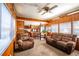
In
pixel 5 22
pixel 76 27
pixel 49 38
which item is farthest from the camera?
pixel 49 38

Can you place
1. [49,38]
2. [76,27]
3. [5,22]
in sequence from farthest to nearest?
1. [49,38]
2. [76,27]
3. [5,22]

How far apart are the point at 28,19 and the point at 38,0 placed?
5.62m

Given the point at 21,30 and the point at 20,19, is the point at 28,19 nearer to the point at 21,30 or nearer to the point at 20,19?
the point at 20,19

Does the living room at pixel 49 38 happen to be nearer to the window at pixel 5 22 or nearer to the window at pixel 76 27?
the window at pixel 76 27

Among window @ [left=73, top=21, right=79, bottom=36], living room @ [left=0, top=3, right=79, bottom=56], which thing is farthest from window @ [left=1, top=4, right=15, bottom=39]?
window @ [left=73, top=21, right=79, bottom=36]

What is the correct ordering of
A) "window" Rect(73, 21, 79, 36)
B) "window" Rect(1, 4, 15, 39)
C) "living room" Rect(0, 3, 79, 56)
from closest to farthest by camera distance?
"window" Rect(1, 4, 15, 39), "living room" Rect(0, 3, 79, 56), "window" Rect(73, 21, 79, 36)

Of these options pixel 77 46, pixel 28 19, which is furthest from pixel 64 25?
pixel 28 19

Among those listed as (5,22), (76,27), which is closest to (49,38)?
(76,27)

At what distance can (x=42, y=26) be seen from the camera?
32.5 ft

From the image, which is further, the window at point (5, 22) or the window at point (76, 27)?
the window at point (76, 27)

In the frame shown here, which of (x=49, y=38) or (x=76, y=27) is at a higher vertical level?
(x=76, y=27)

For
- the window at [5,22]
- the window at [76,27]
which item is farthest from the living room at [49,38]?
the window at [5,22]

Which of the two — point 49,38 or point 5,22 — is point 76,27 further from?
point 5,22

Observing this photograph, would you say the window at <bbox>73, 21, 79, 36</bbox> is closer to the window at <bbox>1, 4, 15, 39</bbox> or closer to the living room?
the living room
